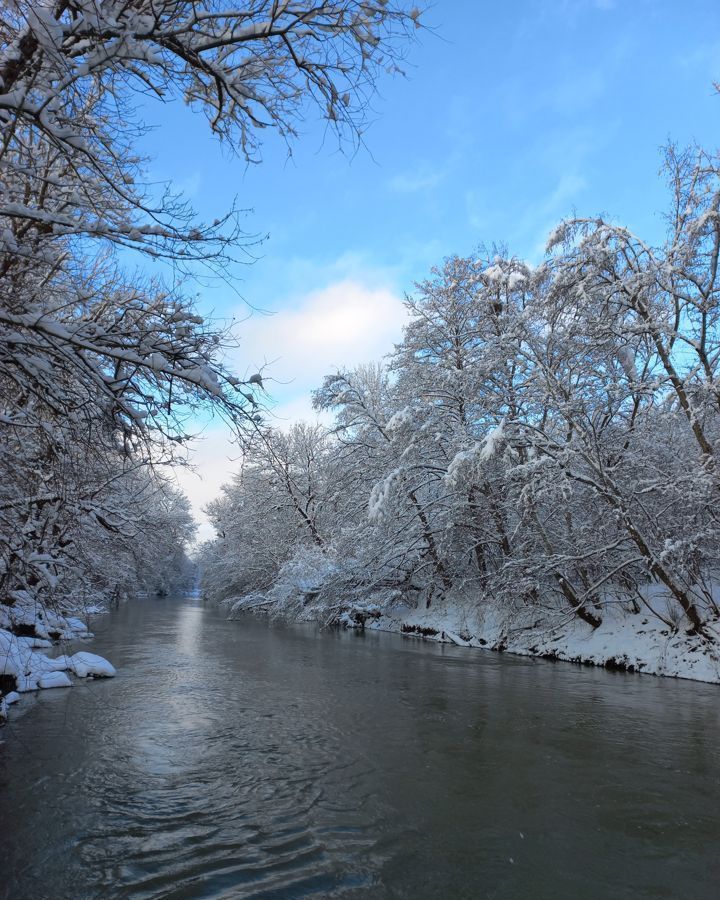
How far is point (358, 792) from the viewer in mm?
5727

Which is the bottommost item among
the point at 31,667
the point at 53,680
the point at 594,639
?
the point at 53,680

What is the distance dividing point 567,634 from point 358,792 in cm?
1282

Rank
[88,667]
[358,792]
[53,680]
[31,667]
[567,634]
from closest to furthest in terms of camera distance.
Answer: [358,792]
[53,680]
[31,667]
[88,667]
[567,634]

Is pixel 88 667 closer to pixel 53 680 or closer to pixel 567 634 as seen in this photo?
pixel 53 680

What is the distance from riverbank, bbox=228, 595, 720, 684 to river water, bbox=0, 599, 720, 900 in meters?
2.59

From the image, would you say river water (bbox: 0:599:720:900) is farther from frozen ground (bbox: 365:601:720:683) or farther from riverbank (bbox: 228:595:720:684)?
riverbank (bbox: 228:595:720:684)

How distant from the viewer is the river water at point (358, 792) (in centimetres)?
412

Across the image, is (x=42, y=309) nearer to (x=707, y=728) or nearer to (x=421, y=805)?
(x=421, y=805)

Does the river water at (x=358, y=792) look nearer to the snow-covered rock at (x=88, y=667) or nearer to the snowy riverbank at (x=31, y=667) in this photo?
the snowy riverbank at (x=31, y=667)

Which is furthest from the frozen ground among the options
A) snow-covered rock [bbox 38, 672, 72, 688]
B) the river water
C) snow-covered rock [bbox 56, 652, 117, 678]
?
snow-covered rock [bbox 38, 672, 72, 688]

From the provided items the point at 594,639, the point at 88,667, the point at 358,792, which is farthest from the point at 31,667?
the point at 594,639

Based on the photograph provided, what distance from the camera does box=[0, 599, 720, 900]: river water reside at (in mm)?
4121

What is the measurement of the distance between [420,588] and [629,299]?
48.6ft

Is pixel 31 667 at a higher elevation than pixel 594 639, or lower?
lower
